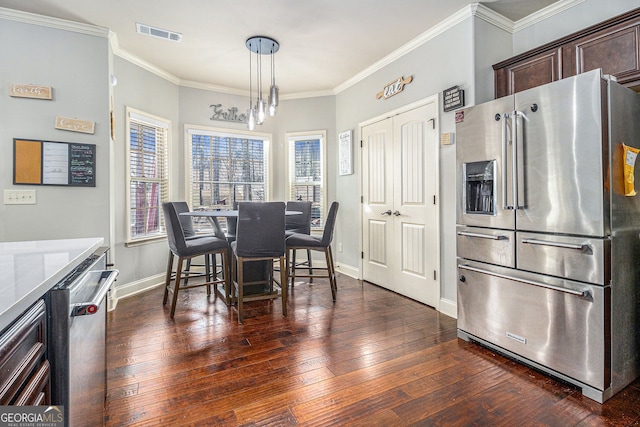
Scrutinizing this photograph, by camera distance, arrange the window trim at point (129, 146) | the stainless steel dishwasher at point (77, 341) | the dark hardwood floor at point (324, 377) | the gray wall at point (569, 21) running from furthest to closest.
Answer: the window trim at point (129, 146) < the gray wall at point (569, 21) < the dark hardwood floor at point (324, 377) < the stainless steel dishwasher at point (77, 341)

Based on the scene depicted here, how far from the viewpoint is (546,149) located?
6.44 feet

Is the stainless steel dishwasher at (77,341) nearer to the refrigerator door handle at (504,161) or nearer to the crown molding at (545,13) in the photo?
the refrigerator door handle at (504,161)

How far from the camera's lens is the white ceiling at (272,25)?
107 inches

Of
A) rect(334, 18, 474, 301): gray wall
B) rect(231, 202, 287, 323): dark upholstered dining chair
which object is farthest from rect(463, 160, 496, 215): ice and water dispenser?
rect(231, 202, 287, 323): dark upholstered dining chair

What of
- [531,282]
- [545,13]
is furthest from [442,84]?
[531,282]

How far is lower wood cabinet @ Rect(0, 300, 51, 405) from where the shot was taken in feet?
2.01

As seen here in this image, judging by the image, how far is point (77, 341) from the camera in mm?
945

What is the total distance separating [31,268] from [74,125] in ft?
8.67

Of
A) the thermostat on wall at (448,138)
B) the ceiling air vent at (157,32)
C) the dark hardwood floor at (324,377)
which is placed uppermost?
the ceiling air vent at (157,32)

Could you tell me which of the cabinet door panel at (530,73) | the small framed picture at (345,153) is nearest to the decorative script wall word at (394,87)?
the small framed picture at (345,153)

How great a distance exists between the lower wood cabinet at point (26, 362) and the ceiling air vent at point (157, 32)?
124 inches

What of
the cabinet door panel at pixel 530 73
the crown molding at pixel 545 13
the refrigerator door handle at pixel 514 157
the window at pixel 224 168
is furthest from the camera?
the window at pixel 224 168

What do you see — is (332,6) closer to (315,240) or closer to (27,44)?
(315,240)

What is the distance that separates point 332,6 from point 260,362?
9.49 feet
